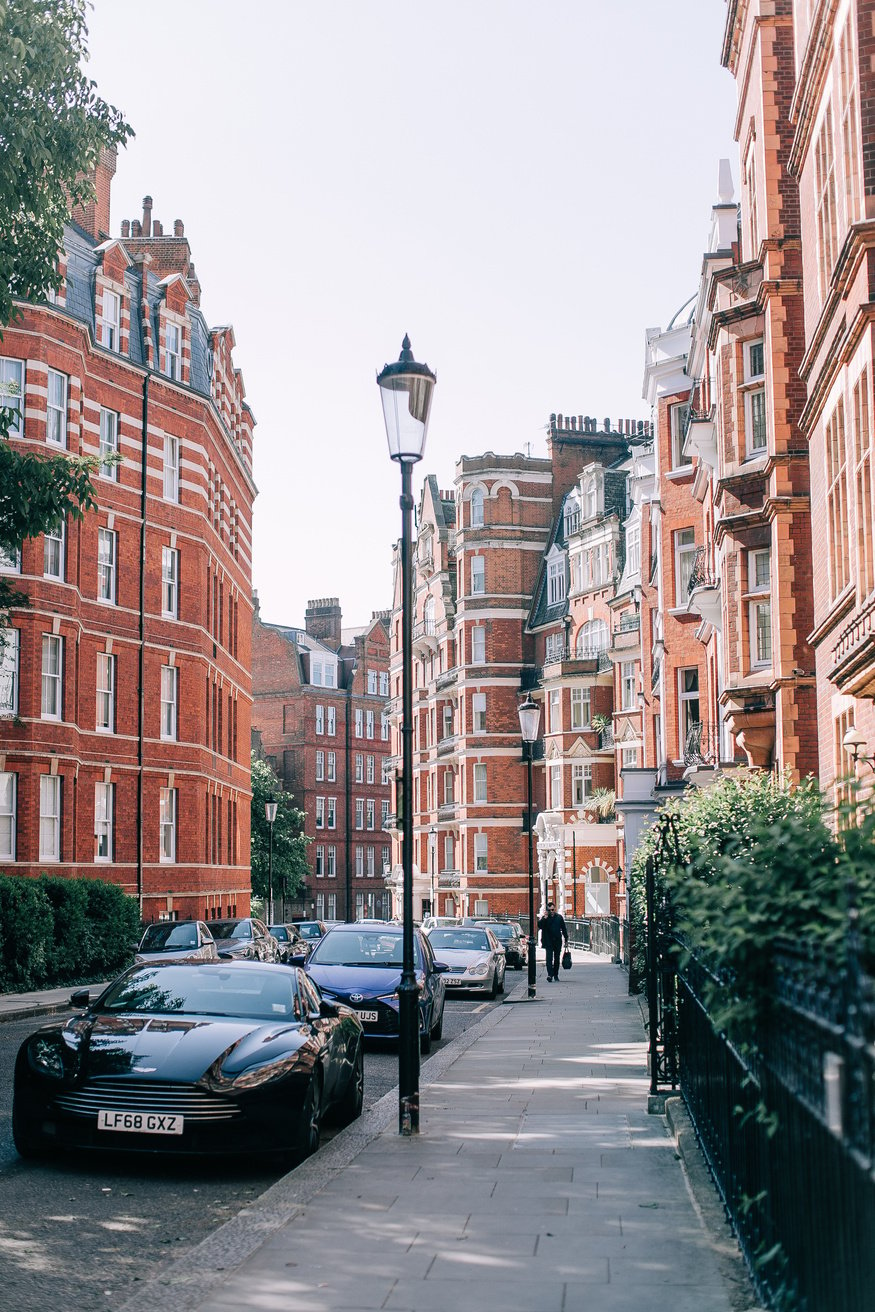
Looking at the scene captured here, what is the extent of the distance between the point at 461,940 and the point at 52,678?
1252cm

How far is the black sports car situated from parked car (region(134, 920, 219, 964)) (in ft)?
53.0

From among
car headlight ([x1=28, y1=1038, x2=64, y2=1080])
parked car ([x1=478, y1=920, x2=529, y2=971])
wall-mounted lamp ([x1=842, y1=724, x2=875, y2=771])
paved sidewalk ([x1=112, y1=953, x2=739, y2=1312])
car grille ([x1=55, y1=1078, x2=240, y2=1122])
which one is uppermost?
wall-mounted lamp ([x1=842, y1=724, x2=875, y2=771])

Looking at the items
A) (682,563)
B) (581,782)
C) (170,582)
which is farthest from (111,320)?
(581,782)

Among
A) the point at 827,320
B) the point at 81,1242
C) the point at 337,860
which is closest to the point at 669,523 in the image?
the point at 827,320

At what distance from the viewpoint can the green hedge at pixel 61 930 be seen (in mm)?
27812

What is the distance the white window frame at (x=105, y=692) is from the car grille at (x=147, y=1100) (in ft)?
102

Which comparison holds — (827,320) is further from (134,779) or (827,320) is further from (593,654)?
(593,654)

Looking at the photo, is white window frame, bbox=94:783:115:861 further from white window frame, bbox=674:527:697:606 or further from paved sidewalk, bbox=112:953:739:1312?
paved sidewalk, bbox=112:953:739:1312

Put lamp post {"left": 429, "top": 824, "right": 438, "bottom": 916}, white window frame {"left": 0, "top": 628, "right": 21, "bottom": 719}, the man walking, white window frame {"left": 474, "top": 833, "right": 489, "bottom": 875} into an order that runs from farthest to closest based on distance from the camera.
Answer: lamp post {"left": 429, "top": 824, "right": 438, "bottom": 916}, white window frame {"left": 474, "top": 833, "right": 489, "bottom": 875}, the man walking, white window frame {"left": 0, "top": 628, "right": 21, "bottom": 719}

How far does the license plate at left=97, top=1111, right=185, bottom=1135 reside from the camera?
9.26m

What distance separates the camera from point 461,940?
30234mm

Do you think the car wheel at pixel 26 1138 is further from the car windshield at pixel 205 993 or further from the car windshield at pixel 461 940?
the car windshield at pixel 461 940

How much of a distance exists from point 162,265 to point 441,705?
32.8m

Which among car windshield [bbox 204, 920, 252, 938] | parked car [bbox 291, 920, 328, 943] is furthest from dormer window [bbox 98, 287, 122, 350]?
car windshield [bbox 204, 920, 252, 938]
